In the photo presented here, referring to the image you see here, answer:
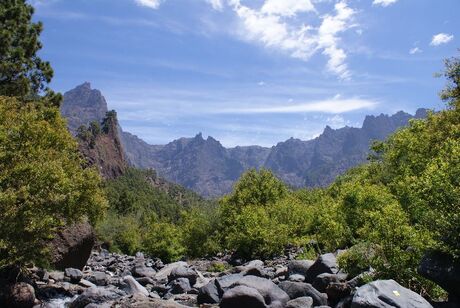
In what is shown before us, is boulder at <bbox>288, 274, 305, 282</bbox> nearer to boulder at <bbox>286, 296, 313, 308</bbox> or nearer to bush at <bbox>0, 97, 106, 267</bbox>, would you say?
boulder at <bbox>286, 296, 313, 308</bbox>

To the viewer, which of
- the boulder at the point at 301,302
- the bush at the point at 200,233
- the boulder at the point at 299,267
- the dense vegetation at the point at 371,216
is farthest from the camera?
the bush at the point at 200,233

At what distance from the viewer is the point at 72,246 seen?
82.1 feet

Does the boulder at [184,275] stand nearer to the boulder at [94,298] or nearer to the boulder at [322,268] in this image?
the boulder at [94,298]

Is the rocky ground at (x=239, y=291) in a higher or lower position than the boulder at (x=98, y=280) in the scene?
higher

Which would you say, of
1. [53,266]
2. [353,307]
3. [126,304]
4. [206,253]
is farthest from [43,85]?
[353,307]

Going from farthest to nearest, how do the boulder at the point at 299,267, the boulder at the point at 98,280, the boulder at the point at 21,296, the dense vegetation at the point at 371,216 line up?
the boulder at the point at 98,280 → the boulder at the point at 299,267 → the boulder at the point at 21,296 → the dense vegetation at the point at 371,216

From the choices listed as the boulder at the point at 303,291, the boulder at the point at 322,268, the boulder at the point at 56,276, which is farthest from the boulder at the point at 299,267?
the boulder at the point at 56,276

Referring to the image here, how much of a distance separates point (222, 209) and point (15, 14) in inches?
1079

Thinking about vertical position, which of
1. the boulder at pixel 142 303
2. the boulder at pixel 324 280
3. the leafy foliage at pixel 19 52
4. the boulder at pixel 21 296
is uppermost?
the leafy foliage at pixel 19 52

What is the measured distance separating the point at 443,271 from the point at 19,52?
32.9m

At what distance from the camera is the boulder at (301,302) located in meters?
13.7

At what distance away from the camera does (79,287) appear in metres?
21.7

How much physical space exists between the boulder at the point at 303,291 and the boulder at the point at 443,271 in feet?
12.2

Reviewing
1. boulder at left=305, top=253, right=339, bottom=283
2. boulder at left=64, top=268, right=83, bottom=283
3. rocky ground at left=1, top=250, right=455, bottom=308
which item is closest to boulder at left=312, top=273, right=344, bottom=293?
rocky ground at left=1, top=250, right=455, bottom=308
